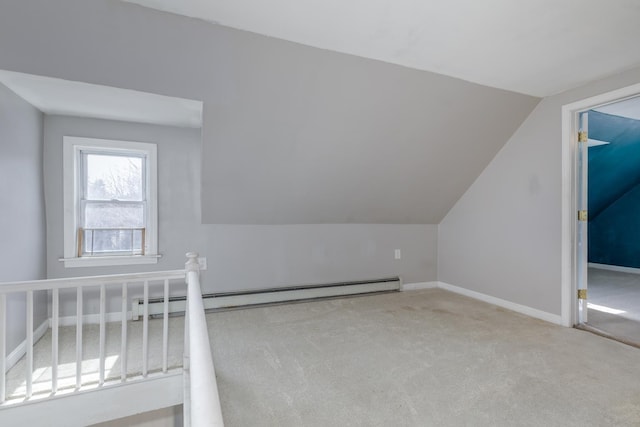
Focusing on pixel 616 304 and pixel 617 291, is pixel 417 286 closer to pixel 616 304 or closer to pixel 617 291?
pixel 616 304

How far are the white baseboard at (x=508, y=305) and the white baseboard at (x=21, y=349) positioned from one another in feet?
13.5

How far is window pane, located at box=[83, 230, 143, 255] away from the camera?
295 centimetres

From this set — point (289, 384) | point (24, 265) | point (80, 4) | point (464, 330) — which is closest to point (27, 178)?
point (24, 265)

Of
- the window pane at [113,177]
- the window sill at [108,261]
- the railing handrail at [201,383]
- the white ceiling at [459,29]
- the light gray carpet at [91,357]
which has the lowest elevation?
the light gray carpet at [91,357]

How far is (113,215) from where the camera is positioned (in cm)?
303

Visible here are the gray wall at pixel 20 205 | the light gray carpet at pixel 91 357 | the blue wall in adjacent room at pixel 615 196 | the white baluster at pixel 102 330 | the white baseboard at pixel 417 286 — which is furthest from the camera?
the blue wall in adjacent room at pixel 615 196

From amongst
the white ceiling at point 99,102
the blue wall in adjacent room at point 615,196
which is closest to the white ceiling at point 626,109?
the blue wall in adjacent room at point 615,196

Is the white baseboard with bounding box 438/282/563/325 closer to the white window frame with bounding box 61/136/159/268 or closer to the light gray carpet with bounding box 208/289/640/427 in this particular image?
the light gray carpet with bounding box 208/289/640/427

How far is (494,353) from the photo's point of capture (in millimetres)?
2180

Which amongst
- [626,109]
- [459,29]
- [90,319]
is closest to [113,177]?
[90,319]

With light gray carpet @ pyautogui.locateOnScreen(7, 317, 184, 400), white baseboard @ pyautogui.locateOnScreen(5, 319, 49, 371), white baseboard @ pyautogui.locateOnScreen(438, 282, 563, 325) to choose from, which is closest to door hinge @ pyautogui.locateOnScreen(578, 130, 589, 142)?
white baseboard @ pyautogui.locateOnScreen(438, 282, 563, 325)

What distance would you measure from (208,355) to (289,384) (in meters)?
1.19

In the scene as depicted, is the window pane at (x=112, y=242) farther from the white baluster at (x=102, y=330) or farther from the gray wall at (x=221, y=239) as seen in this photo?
the white baluster at (x=102, y=330)

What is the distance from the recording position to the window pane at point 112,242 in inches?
116
